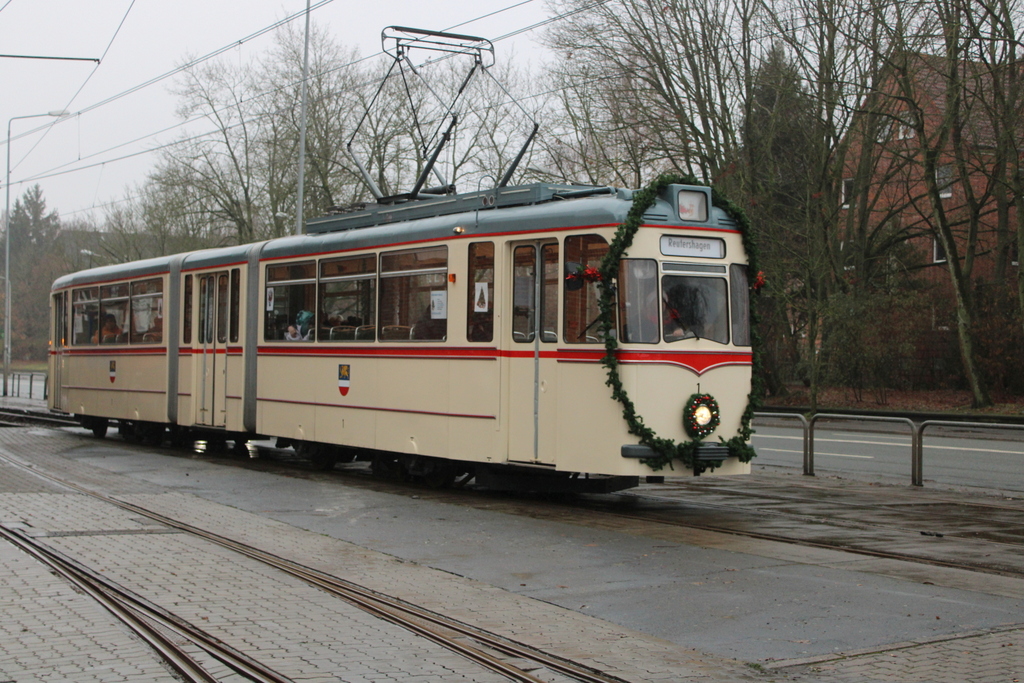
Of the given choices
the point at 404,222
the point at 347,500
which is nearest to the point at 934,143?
the point at 404,222

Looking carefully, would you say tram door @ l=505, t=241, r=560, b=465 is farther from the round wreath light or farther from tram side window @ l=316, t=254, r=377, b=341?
tram side window @ l=316, t=254, r=377, b=341

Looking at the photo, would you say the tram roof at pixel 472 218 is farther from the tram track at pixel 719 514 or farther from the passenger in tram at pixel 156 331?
the passenger in tram at pixel 156 331

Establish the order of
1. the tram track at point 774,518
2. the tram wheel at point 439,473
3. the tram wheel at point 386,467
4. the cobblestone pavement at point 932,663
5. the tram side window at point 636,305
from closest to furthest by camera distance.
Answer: the cobblestone pavement at point 932,663
the tram track at point 774,518
the tram side window at point 636,305
the tram wheel at point 439,473
the tram wheel at point 386,467

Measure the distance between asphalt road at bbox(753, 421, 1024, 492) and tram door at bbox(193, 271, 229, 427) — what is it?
8.37 metres

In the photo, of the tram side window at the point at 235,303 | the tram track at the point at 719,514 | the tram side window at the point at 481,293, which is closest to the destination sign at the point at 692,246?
the tram side window at the point at 481,293

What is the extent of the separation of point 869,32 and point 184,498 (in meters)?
21.0

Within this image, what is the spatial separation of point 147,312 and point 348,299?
6.94 meters

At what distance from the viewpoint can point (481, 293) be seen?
12.5 meters

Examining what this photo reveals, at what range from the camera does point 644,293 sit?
11.3m

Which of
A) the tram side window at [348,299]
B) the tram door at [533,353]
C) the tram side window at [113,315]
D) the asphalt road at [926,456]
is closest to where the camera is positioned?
the tram door at [533,353]

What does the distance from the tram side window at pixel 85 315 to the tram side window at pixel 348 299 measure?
877 cm

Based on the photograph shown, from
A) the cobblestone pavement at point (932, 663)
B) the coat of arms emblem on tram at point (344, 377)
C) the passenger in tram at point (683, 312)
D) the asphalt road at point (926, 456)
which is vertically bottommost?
the cobblestone pavement at point (932, 663)

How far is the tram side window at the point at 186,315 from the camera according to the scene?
1891 cm

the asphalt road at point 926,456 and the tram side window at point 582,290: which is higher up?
the tram side window at point 582,290
